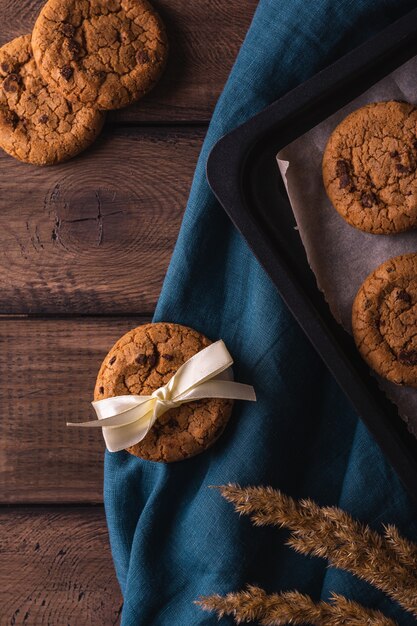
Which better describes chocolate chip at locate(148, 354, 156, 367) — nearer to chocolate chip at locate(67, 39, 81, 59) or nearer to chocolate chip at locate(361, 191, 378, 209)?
chocolate chip at locate(361, 191, 378, 209)

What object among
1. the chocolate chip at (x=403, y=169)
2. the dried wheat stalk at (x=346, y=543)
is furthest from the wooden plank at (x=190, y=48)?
the dried wheat stalk at (x=346, y=543)

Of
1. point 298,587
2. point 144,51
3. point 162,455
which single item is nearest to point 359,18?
point 144,51

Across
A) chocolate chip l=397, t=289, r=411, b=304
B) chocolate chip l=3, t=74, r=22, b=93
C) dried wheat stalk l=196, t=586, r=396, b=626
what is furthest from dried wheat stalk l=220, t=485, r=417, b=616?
chocolate chip l=3, t=74, r=22, b=93

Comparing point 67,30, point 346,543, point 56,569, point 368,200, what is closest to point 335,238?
point 368,200

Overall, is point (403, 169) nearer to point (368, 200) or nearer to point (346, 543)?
point (368, 200)

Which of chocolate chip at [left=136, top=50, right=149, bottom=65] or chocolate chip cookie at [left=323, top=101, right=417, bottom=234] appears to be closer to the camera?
chocolate chip cookie at [left=323, top=101, right=417, bottom=234]

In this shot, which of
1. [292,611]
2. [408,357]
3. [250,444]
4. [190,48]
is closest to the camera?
[292,611]

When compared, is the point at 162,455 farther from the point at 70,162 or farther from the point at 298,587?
the point at 70,162
